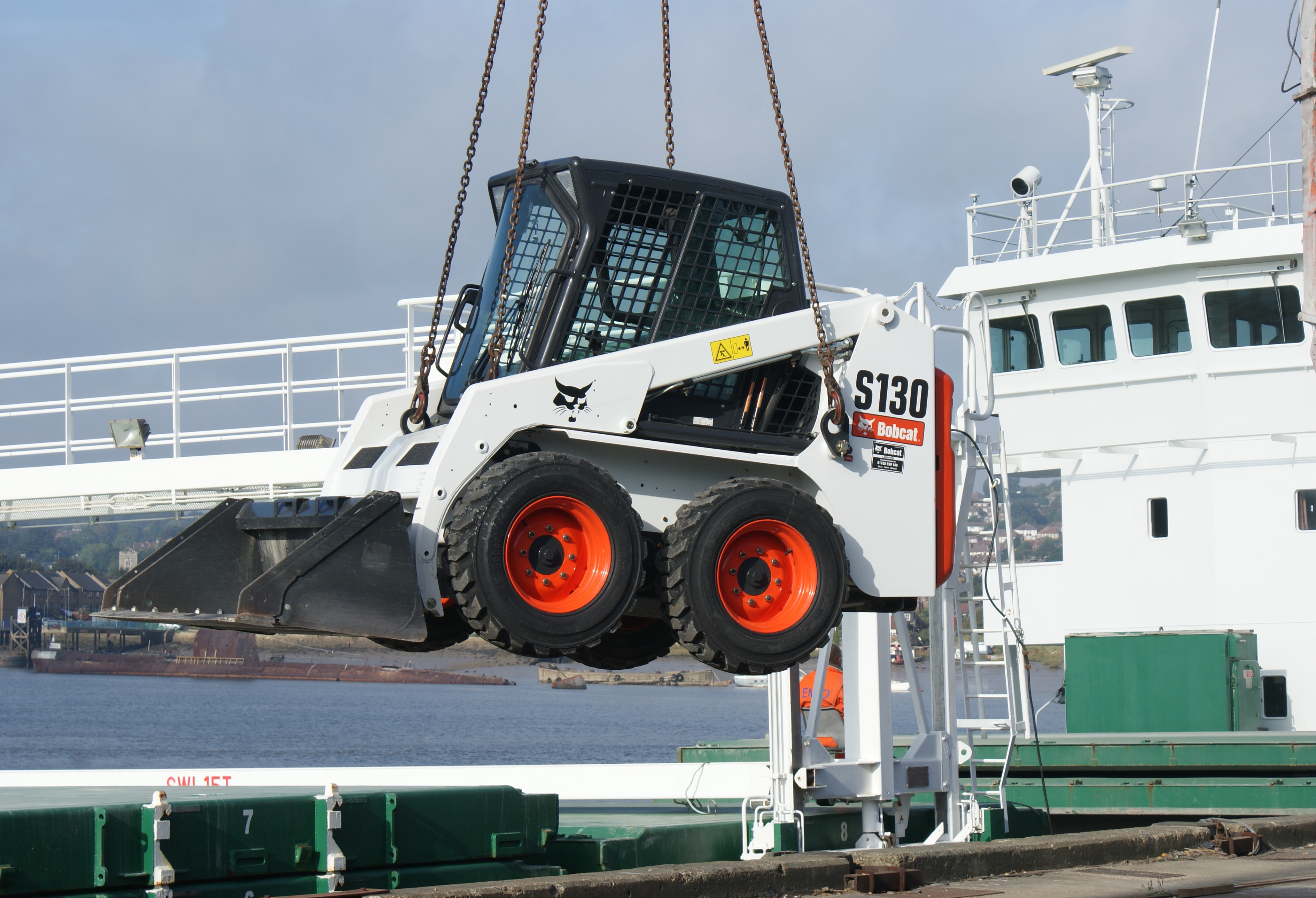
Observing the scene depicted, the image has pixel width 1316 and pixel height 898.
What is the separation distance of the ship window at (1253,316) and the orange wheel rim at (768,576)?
11093mm

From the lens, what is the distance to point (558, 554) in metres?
5.33

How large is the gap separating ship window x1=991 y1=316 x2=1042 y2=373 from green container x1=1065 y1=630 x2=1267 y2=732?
3186 millimetres

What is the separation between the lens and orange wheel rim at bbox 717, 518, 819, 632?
5625mm

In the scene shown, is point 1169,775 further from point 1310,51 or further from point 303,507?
point 303,507

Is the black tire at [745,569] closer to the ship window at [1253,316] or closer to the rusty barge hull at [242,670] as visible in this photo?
the ship window at [1253,316]

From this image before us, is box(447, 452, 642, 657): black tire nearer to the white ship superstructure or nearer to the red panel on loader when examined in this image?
the red panel on loader

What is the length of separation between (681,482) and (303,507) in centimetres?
146

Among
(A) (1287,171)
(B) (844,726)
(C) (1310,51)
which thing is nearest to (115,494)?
(B) (844,726)

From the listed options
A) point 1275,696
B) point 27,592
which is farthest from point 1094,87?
point 27,592

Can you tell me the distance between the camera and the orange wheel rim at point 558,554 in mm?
5250

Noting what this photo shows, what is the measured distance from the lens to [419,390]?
5.93 metres

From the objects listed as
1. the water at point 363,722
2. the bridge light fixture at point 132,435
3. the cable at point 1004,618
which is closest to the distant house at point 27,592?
the water at point 363,722

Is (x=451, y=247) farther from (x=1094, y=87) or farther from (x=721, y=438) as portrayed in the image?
(x=1094, y=87)

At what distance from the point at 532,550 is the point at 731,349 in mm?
1178
